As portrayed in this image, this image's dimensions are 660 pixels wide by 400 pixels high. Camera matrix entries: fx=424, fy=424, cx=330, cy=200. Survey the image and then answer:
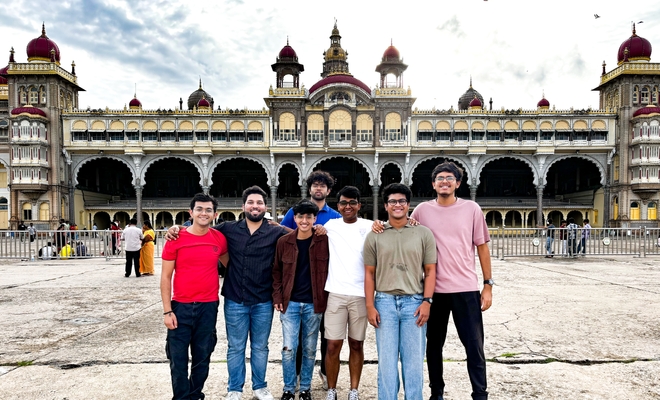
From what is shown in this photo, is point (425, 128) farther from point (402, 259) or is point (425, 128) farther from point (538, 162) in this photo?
point (402, 259)

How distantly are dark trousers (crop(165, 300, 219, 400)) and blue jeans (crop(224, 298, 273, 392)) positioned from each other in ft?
0.57

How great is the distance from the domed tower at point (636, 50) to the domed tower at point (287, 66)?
27.2 m

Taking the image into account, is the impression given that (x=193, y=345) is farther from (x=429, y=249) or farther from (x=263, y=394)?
(x=429, y=249)

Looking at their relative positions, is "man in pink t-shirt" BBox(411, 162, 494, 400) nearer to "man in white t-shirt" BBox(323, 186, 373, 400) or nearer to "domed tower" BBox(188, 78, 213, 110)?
"man in white t-shirt" BBox(323, 186, 373, 400)

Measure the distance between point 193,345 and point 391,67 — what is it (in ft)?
119

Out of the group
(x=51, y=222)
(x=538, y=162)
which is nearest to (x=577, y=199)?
(x=538, y=162)

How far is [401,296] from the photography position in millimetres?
3395

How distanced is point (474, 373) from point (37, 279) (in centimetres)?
1082

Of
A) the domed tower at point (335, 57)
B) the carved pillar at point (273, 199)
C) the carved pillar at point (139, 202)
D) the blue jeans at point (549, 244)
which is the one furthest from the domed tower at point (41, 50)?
the blue jeans at point (549, 244)

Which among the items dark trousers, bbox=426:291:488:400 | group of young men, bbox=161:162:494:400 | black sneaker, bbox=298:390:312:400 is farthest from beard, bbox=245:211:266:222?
dark trousers, bbox=426:291:488:400

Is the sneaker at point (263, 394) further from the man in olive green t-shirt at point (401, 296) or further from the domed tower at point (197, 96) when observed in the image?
the domed tower at point (197, 96)

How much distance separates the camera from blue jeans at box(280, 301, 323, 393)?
3.73m

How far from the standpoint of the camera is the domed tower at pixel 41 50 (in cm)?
3422

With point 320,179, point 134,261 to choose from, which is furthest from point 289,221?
point 134,261
